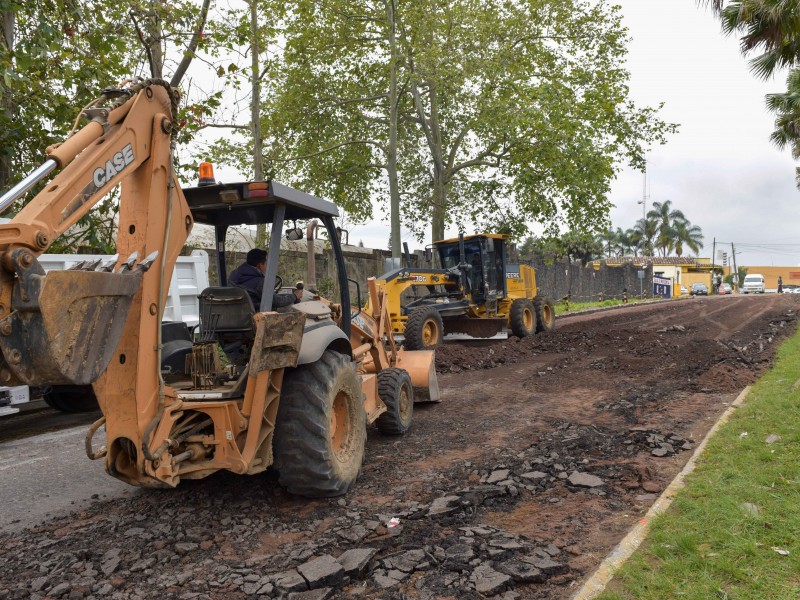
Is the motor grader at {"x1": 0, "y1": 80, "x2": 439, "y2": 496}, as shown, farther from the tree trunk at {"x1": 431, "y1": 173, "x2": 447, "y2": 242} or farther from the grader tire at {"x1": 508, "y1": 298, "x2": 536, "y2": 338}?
the tree trunk at {"x1": 431, "y1": 173, "x2": 447, "y2": 242}

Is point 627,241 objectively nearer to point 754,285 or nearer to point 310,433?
point 754,285

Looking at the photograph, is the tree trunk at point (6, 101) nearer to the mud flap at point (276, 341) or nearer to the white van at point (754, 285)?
the mud flap at point (276, 341)

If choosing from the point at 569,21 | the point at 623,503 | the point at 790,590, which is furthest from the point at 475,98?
the point at 790,590

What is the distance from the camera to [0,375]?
9.47 ft

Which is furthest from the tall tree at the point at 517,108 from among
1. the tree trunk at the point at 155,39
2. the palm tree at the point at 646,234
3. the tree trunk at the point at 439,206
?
the palm tree at the point at 646,234

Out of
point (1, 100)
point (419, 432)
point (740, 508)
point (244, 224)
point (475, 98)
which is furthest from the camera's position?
point (475, 98)

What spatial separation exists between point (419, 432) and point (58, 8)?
802 cm

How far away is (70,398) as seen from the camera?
8.53 m

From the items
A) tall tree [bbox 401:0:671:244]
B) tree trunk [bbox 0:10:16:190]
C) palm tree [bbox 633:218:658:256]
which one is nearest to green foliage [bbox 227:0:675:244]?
tall tree [bbox 401:0:671:244]

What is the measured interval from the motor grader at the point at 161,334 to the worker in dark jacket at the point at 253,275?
0.12m

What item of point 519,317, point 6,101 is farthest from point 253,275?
point 519,317

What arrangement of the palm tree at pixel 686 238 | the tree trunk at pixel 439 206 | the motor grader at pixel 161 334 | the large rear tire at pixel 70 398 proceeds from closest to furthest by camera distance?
1. the motor grader at pixel 161 334
2. the large rear tire at pixel 70 398
3. the tree trunk at pixel 439 206
4. the palm tree at pixel 686 238

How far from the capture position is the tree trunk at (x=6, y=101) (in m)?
8.88

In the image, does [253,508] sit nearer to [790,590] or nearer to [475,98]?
[790,590]
